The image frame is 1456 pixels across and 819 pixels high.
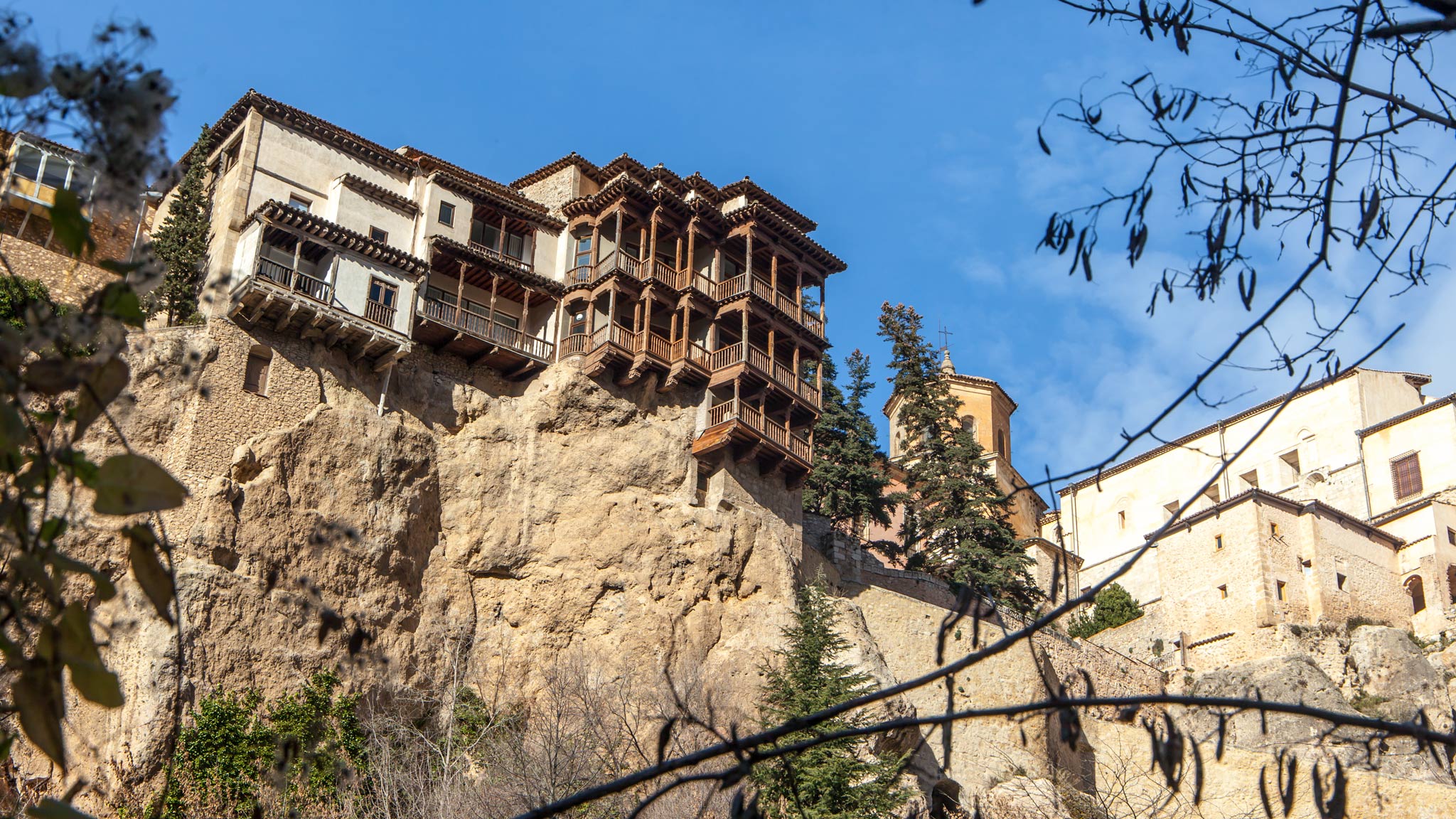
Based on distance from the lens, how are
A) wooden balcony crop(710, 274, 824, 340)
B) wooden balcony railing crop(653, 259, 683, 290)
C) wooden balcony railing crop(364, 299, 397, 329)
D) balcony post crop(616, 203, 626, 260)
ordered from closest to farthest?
wooden balcony railing crop(364, 299, 397, 329) < balcony post crop(616, 203, 626, 260) < wooden balcony railing crop(653, 259, 683, 290) < wooden balcony crop(710, 274, 824, 340)

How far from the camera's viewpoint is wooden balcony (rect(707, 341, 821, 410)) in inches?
1502

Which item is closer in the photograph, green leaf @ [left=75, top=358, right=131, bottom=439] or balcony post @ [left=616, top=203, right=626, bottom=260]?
green leaf @ [left=75, top=358, right=131, bottom=439]

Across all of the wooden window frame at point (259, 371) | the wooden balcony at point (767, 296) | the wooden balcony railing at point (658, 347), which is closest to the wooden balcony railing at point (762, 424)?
the wooden balcony railing at point (658, 347)

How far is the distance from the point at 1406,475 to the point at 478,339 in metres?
37.1

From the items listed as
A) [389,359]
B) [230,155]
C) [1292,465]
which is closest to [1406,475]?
[1292,465]

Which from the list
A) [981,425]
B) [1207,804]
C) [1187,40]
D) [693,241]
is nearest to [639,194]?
[693,241]

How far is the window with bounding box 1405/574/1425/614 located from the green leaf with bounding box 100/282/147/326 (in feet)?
180

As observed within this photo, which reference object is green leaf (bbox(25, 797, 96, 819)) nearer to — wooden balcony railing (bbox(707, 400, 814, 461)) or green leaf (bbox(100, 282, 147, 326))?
green leaf (bbox(100, 282, 147, 326))

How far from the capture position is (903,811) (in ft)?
95.0

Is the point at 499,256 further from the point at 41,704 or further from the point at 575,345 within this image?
the point at 41,704

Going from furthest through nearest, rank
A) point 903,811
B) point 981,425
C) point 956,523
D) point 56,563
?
point 981,425, point 956,523, point 903,811, point 56,563

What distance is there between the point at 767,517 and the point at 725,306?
5989mm

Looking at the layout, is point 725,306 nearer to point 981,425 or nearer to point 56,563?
point 981,425

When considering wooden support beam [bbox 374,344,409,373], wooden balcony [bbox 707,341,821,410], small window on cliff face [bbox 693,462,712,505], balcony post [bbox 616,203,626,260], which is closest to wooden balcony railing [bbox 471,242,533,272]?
balcony post [bbox 616,203,626,260]
